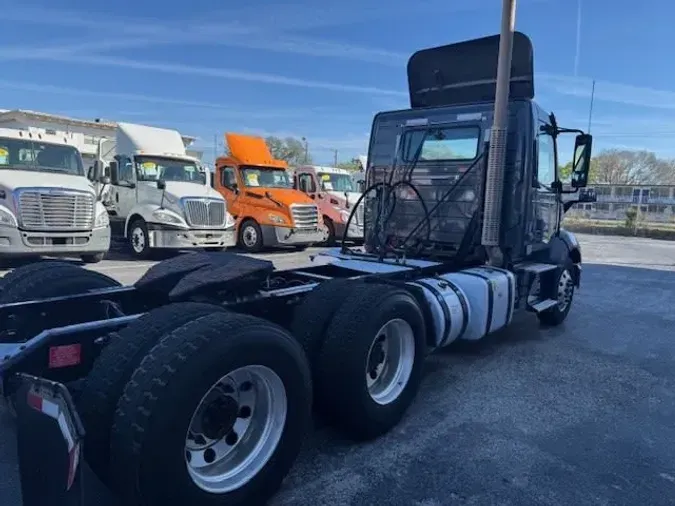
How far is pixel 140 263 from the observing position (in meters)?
11.8

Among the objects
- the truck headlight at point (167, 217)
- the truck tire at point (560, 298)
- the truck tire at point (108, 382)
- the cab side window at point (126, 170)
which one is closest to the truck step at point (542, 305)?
the truck tire at point (560, 298)

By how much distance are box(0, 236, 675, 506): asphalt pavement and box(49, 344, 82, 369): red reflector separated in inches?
29.0

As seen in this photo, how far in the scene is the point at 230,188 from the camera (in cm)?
1545

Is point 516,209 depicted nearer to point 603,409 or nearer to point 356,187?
point 603,409

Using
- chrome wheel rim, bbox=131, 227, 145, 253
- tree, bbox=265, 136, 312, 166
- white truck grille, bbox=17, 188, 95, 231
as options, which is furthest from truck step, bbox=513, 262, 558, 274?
tree, bbox=265, 136, 312, 166

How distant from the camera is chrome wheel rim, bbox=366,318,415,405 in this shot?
376cm

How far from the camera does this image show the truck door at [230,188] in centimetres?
1530

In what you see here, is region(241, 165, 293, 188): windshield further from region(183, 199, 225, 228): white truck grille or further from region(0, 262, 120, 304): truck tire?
region(0, 262, 120, 304): truck tire

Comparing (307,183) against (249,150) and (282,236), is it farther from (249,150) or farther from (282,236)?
(282,236)

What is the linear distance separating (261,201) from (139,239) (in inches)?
137

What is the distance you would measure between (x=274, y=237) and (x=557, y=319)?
29.6 feet

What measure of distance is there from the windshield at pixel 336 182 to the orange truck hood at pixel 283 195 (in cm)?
217

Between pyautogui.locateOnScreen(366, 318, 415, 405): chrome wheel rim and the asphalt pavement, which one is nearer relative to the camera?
the asphalt pavement

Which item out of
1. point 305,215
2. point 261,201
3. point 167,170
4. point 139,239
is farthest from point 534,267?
point 167,170
